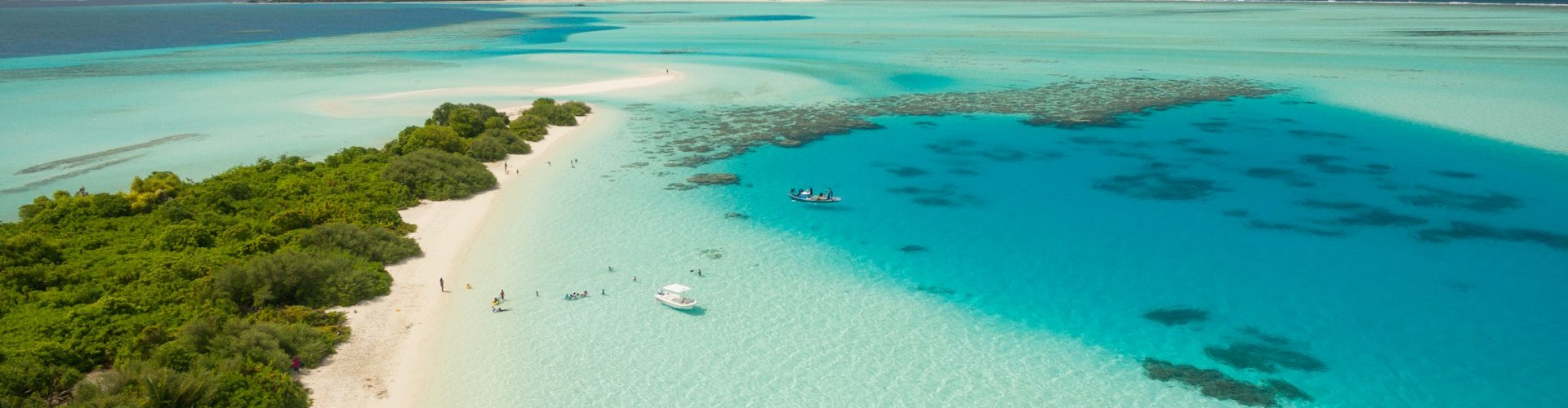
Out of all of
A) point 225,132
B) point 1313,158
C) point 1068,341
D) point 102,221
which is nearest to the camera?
point 1068,341

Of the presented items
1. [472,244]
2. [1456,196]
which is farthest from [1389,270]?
[472,244]

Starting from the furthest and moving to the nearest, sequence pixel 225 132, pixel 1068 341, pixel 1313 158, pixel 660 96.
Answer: pixel 660 96
pixel 225 132
pixel 1313 158
pixel 1068 341

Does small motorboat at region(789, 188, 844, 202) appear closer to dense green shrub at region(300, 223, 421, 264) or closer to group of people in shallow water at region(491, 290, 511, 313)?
group of people in shallow water at region(491, 290, 511, 313)

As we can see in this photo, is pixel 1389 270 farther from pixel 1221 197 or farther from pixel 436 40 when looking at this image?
pixel 436 40

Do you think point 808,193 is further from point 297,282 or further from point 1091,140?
point 1091,140

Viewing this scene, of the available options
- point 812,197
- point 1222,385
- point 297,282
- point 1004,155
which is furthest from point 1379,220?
point 297,282

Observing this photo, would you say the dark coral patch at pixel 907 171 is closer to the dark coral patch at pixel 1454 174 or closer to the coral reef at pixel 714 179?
the coral reef at pixel 714 179

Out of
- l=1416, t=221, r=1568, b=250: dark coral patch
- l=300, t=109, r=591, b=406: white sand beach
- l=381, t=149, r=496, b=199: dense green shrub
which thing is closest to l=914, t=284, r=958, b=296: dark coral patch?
l=300, t=109, r=591, b=406: white sand beach
